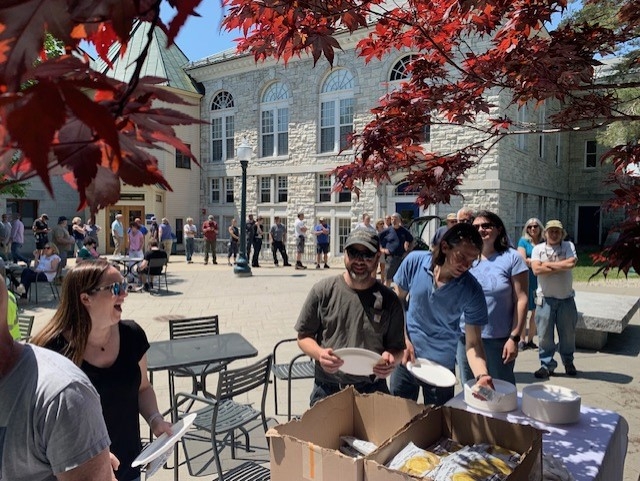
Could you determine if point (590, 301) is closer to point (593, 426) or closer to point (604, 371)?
point (604, 371)

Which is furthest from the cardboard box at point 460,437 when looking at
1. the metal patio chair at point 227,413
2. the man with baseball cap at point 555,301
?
the man with baseball cap at point 555,301

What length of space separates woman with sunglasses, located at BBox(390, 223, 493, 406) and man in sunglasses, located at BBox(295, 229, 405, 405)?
0.78ft

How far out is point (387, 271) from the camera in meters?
11.6

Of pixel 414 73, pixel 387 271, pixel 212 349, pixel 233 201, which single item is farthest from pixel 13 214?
pixel 414 73

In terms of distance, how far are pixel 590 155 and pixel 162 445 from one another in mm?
31718

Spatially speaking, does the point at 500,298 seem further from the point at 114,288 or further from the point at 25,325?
the point at 25,325

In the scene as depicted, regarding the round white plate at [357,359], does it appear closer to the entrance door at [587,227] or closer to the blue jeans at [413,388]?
the blue jeans at [413,388]

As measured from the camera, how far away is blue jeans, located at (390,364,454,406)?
3.18 metres

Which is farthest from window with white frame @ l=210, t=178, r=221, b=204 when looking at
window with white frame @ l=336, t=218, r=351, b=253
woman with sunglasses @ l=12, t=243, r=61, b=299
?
woman with sunglasses @ l=12, t=243, r=61, b=299

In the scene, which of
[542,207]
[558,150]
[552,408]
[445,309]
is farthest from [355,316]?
[558,150]

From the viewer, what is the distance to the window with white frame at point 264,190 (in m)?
23.4

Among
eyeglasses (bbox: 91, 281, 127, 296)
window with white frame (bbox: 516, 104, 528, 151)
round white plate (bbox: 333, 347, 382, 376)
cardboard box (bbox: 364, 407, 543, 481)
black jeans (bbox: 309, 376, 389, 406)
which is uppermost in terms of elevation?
window with white frame (bbox: 516, 104, 528, 151)

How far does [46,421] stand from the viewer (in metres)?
1.35

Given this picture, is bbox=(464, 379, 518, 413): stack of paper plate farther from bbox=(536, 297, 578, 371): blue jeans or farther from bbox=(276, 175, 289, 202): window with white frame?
bbox=(276, 175, 289, 202): window with white frame
